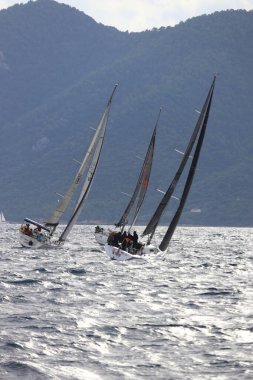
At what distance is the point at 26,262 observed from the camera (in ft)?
174

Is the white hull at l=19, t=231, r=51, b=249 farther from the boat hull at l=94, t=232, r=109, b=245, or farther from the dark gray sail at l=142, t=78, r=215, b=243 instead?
the boat hull at l=94, t=232, r=109, b=245

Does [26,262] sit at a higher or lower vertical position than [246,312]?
lower

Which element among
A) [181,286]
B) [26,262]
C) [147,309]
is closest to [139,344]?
[147,309]

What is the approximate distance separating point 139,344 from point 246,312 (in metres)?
7.51

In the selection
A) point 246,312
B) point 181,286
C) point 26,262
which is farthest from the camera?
point 26,262

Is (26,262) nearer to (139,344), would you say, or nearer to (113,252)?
(113,252)

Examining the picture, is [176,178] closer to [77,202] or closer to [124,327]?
[77,202]

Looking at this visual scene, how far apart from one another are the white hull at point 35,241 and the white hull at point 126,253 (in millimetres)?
12059

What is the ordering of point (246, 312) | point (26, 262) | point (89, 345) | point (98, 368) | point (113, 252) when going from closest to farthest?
point (98, 368)
point (89, 345)
point (246, 312)
point (26, 262)
point (113, 252)

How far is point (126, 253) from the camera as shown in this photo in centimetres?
5669

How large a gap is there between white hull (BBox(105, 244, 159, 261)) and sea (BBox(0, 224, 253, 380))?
37.5 feet

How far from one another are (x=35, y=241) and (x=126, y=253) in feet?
48.2

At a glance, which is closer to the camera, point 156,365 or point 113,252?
point 156,365

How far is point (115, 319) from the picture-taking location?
26.6m
